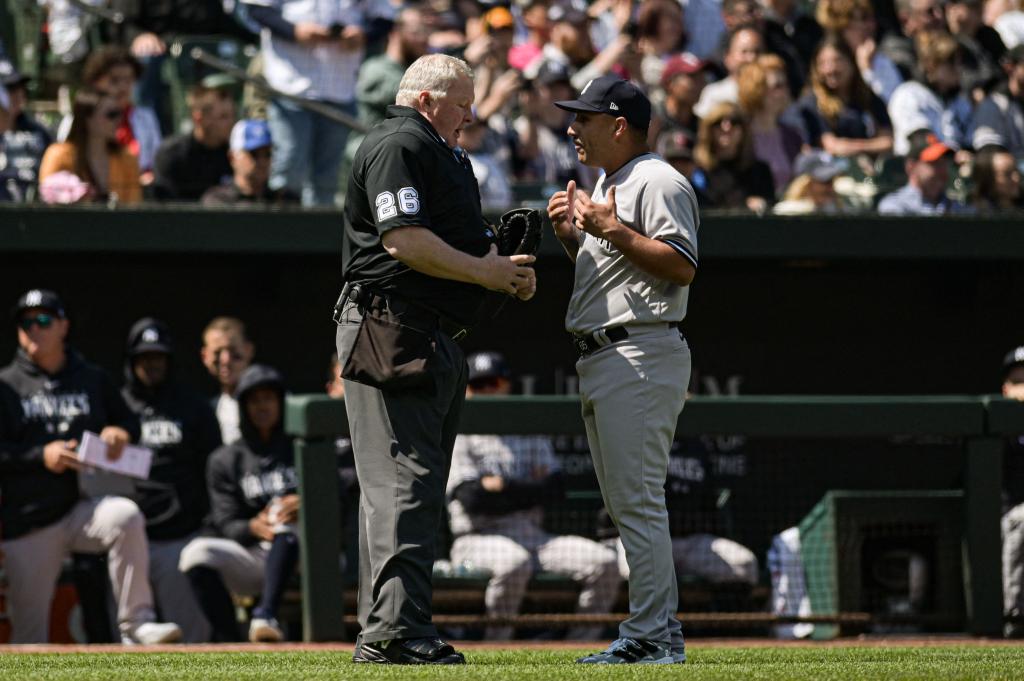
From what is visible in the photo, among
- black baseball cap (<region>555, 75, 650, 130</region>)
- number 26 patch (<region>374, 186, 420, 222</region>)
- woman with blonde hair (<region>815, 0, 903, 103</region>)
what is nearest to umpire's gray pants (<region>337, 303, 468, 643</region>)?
number 26 patch (<region>374, 186, 420, 222</region>)

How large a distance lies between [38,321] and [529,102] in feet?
11.4

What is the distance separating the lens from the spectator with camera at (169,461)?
7.66m

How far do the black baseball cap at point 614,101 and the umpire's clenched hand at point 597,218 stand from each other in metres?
0.29

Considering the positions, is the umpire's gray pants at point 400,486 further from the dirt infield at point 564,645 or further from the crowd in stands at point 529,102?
the crowd in stands at point 529,102

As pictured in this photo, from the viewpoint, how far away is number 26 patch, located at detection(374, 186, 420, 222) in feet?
15.0

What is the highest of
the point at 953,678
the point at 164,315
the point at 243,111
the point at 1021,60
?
the point at 1021,60

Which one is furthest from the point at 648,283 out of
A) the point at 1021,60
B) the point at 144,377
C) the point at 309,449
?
the point at 1021,60

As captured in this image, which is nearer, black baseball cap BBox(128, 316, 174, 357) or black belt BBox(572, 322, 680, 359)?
black belt BBox(572, 322, 680, 359)

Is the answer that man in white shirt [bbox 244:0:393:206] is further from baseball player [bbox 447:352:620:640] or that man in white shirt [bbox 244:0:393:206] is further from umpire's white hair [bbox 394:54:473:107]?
umpire's white hair [bbox 394:54:473:107]

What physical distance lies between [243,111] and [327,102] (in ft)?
1.69

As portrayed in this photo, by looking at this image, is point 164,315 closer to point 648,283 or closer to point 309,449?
point 309,449

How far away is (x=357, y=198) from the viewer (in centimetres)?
477

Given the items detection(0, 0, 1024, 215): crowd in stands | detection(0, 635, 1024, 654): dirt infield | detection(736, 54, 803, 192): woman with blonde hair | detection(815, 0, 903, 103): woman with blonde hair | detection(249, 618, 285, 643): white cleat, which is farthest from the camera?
detection(815, 0, 903, 103): woman with blonde hair

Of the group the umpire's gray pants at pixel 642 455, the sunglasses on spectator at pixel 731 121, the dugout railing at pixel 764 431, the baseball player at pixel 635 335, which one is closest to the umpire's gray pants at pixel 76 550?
the dugout railing at pixel 764 431
